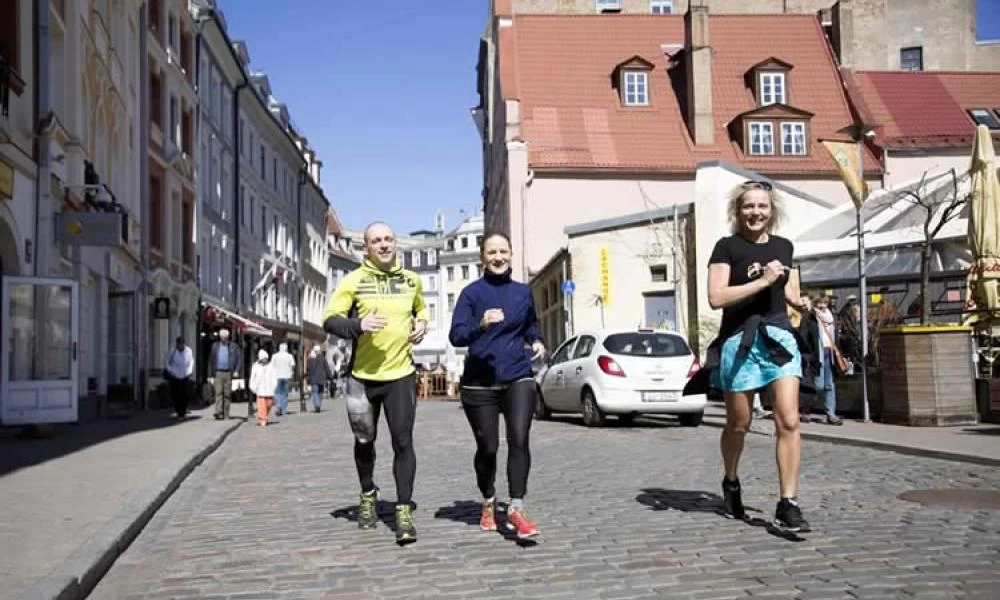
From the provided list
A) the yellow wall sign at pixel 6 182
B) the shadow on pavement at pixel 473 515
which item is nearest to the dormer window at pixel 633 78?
the yellow wall sign at pixel 6 182

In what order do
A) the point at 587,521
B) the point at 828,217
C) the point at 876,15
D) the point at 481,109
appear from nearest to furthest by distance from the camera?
the point at 587,521 → the point at 828,217 → the point at 876,15 → the point at 481,109

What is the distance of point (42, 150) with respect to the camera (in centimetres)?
1689

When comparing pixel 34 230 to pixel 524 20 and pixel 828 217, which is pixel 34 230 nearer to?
pixel 828 217

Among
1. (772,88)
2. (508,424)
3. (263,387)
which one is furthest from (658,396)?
(772,88)

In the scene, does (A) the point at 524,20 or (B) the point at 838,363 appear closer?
(B) the point at 838,363

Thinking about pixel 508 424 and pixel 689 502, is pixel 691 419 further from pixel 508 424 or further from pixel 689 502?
pixel 508 424

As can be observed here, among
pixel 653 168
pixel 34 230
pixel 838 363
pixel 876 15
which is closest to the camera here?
pixel 838 363

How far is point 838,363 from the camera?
14656mm

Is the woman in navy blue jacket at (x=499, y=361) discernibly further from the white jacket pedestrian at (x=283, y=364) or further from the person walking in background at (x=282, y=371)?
the white jacket pedestrian at (x=283, y=364)

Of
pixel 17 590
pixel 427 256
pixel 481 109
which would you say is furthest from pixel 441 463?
pixel 427 256

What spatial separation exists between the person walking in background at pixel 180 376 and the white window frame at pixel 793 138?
86.0 ft

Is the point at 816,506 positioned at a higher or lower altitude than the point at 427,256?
lower

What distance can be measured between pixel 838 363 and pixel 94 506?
10494 mm

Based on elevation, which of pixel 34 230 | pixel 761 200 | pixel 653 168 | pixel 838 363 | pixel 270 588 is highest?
pixel 653 168
